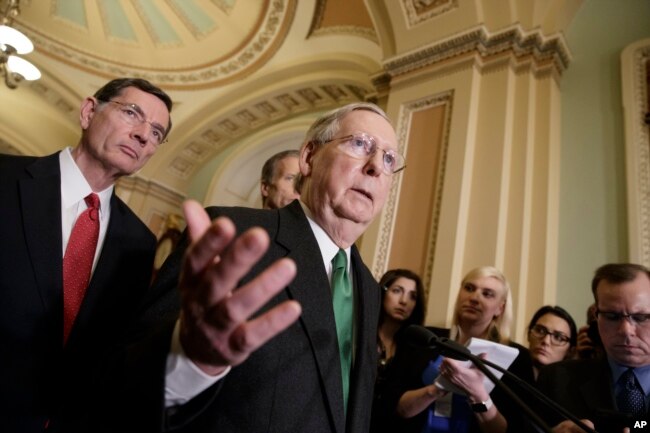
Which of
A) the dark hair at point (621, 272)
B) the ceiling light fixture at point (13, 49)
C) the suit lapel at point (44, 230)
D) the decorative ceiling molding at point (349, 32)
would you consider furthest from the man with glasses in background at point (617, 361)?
the ceiling light fixture at point (13, 49)

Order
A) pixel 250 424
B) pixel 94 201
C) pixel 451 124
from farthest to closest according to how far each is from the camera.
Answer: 1. pixel 451 124
2. pixel 94 201
3. pixel 250 424

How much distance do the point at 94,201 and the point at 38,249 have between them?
29 cm

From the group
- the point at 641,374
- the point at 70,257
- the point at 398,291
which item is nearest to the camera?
the point at 70,257

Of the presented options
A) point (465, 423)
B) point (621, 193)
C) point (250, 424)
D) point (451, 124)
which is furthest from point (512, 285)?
point (250, 424)

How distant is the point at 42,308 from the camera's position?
119cm

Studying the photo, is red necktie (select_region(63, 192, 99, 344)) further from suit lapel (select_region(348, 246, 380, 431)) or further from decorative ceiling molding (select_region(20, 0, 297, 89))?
decorative ceiling molding (select_region(20, 0, 297, 89))

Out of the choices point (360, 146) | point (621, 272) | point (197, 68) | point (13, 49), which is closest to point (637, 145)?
point (621, 272)

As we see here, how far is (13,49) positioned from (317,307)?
5983 mm

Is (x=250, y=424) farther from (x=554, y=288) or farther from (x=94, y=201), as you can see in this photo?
(x=554, y=288)

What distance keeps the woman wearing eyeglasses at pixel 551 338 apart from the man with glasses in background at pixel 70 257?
6.71 ft

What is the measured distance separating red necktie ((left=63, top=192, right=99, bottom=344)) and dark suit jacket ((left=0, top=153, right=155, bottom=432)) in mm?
36

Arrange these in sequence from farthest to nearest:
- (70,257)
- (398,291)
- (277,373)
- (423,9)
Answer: (423,9) → (398,291) → (70,257) → (277,373)

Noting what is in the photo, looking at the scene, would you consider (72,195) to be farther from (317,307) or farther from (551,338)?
(551,338)

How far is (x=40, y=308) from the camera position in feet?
3.91
